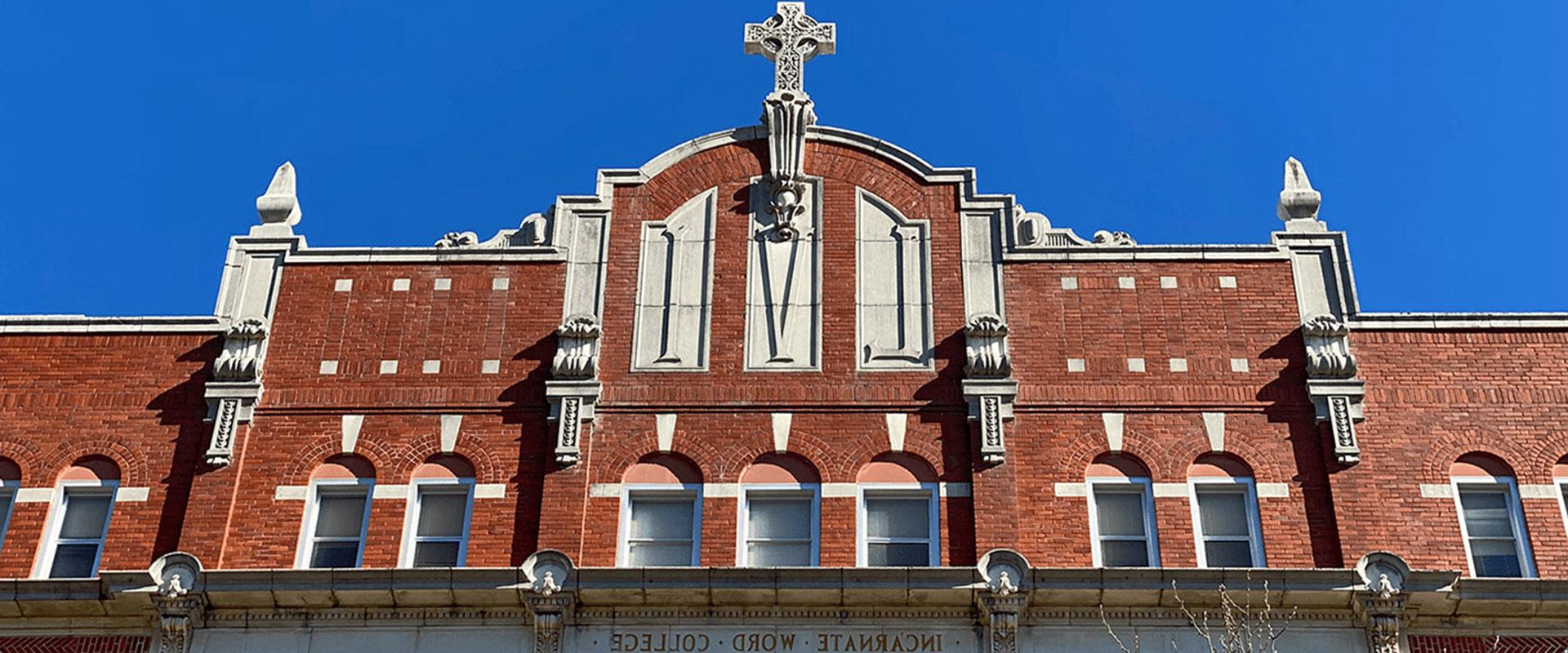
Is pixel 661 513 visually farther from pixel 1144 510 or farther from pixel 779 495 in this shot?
pixel 1144 510

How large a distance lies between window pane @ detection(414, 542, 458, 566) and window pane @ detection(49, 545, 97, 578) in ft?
15.1

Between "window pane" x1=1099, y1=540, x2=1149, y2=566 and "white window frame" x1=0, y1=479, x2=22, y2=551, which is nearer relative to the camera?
"window pane" x1=1099, y1=540, x2=1149, y2=566

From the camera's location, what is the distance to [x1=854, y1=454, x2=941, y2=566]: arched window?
28.3 m

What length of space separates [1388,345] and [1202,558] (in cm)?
480

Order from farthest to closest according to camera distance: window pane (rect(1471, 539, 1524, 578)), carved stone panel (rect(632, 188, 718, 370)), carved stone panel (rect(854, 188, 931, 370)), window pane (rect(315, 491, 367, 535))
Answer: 1. carved stone panel (rect(632, 188, 718, 370))
2. carved stone panel (rect(854, 188, 931, 370))
3. window pane (rect(315, 491, 367, 535))
4. window pane (rect(1471, 539, 1524, 578))

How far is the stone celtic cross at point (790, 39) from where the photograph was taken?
33.6m

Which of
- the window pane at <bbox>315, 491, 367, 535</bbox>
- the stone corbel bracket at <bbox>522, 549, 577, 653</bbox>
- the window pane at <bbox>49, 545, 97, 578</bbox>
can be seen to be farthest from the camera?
the window pane at <bbox>315, 491, 367, 535</bbox>

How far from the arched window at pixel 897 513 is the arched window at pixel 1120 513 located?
2.25 meters

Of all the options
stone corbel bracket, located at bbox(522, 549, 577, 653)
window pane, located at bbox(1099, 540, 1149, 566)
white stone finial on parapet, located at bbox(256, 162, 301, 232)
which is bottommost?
stone corbel bracket, located at bbox(522, 549, 577, 653)

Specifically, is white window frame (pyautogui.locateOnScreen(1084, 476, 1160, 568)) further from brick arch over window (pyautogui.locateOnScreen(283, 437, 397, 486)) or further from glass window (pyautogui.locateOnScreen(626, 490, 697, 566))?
brick arch over window (pyautogui.locateOnScreen(283, 437, 397, 486))

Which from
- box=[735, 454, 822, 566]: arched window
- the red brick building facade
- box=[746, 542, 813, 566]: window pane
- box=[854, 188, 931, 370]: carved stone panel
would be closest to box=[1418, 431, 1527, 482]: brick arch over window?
the red brick building facade

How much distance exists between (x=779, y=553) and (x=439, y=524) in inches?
191

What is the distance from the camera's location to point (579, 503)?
28578 mm

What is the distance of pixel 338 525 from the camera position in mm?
28969
